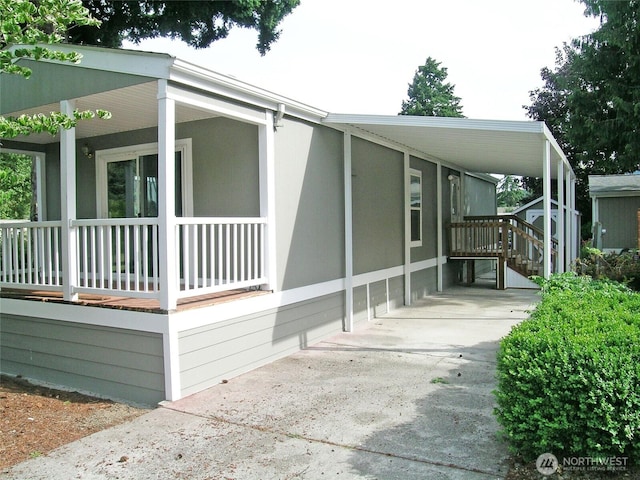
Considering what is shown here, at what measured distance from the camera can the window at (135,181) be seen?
672 cm

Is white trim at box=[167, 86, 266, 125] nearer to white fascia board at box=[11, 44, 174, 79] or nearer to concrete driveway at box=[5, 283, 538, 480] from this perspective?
white fascia board at box=[11, 44, 174, 79]

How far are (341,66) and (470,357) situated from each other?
24.6 metres

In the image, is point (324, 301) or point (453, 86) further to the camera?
point (453, 86)

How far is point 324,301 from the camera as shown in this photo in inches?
278

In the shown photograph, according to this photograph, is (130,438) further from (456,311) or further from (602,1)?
(602,1)

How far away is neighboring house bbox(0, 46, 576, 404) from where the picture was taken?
15.8 ft

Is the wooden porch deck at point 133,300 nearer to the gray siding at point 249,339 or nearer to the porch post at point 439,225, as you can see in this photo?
the gray siding at point 249,339

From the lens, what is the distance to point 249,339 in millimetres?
5586

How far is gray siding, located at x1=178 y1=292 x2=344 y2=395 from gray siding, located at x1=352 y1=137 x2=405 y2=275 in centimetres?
126

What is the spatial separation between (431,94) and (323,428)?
117 ft

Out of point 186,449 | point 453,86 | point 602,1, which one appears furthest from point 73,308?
point 453,86

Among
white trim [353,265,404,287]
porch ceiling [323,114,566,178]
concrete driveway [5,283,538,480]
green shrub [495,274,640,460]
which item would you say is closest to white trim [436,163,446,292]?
porch ceiling [323,114,566,178]

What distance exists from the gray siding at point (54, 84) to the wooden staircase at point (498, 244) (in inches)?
352

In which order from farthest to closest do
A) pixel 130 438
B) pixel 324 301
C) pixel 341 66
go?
pixel 341 66 < pixel 324 301 < pixel 130 438
